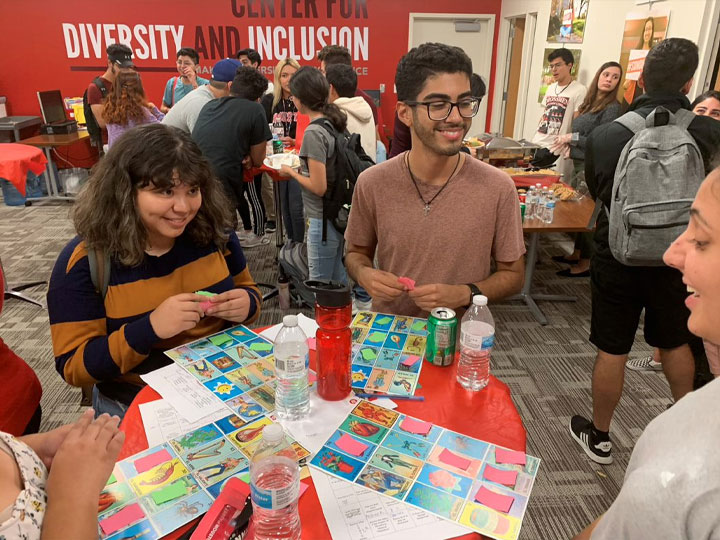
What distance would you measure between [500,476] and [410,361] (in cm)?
48

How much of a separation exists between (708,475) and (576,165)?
448 centimetres

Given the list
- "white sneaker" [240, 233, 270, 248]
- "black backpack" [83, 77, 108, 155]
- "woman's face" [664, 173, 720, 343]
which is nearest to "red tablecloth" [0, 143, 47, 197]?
"black backpack" [83, 77, 108, 155]

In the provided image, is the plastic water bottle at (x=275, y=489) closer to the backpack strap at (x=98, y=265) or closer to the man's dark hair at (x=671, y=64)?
the backpack strap at (x=98, y=265)

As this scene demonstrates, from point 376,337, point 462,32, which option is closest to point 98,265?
point 376,337

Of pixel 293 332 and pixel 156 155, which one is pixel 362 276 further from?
pixel 156 155

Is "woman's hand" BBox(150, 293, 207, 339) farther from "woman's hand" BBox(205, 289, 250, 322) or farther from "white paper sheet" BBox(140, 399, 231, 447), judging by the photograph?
"white paper sheet" BBox(140, 399, 231, 447)

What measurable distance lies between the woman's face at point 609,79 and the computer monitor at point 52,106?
6.86m

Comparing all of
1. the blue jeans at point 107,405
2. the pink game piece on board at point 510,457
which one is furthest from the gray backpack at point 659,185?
the blue jeans at point 107,405

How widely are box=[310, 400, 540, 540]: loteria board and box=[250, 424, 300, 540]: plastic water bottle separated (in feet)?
0.44

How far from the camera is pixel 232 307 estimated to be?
167 cm

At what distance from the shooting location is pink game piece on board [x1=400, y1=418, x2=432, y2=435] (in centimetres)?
122

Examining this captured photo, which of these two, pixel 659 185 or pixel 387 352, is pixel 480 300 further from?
pixel 659 185

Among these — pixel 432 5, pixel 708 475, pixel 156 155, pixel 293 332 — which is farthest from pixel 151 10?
pixel 708 475

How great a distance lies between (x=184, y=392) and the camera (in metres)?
1.36
